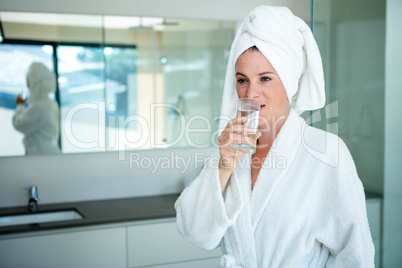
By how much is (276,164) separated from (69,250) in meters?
1.42

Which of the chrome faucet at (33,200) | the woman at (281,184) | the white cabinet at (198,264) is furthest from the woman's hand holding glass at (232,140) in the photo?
the chrome faucet at (33,200)

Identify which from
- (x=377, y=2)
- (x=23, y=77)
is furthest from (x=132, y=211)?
(x=377, y=2)

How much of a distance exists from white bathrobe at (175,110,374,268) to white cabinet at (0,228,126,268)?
1.10 meters

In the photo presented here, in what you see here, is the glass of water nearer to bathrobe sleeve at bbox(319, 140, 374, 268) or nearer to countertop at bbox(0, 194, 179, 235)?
bathrobe sleeve at bbox(319, 140, 374, 268)

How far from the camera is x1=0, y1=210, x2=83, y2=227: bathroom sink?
250 cm

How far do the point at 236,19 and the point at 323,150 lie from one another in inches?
76.5

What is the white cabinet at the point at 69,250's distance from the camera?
7.15 ft

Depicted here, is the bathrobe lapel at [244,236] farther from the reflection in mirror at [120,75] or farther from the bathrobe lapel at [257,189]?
the reflection in mirror at [120,75]

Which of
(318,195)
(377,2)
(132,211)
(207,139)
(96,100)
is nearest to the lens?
(318,195)

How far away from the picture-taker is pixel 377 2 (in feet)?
6.04

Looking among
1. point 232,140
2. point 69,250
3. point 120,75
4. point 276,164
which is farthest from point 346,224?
point 120,75

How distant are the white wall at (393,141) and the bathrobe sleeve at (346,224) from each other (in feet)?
2.31

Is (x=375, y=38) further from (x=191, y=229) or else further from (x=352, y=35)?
(x=191, y=229)

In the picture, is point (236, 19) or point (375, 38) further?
point (236, 19)
